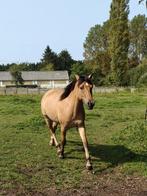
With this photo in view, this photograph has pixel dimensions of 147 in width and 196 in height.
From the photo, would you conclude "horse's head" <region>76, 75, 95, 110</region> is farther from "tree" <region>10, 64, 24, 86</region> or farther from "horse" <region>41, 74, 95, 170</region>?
"tree" <region>10, 64, 24, 86</region>

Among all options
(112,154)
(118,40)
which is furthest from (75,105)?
(118,40)

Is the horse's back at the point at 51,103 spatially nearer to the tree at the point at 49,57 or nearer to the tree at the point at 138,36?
the tree at the point at 138,36

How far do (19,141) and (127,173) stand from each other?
4.52 m

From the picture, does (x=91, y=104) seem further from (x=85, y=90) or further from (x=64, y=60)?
(x=64, y=60)

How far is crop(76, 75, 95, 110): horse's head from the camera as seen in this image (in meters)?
8.89

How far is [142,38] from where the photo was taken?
94625 millimetres

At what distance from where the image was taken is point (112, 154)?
10.7m

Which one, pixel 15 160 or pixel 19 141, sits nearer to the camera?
pixel 15 160

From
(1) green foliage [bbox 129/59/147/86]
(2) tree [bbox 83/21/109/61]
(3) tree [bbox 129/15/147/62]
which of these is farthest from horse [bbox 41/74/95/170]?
(2) tree [bbox 83/21/109/61]

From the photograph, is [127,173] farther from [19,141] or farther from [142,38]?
[142,38]

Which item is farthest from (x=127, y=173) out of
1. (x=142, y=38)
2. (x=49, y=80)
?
(x=49, y=80)

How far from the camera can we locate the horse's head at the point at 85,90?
8.89m

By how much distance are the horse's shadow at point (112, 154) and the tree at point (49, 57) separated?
4053 inches

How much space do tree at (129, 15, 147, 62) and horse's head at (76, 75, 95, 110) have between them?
83.0m
